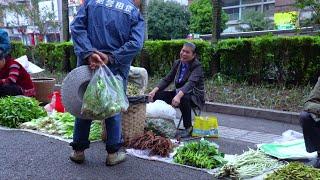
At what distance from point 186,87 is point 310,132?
2.13m

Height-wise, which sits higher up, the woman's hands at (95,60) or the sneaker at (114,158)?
the woman's hands at (95,60)

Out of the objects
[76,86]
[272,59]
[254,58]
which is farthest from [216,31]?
[76,86]

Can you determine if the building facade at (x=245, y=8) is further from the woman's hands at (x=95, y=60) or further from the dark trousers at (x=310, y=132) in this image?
the woman's hands at (x=95, y=60)

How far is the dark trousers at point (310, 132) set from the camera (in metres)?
4.56

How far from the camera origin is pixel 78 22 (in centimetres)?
450

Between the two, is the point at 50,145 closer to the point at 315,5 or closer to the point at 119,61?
the point at 119,61

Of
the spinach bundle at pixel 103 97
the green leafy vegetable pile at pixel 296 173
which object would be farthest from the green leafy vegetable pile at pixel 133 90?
the green leafy vegetable pile at pixel 296 173

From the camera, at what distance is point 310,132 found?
4.62 m

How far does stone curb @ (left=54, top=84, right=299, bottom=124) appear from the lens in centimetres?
776

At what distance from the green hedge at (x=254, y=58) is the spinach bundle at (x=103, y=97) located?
251 inches

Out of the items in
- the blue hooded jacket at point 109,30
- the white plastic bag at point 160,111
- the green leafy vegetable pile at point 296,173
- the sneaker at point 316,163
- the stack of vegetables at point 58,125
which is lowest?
the sneaker at point 316,163

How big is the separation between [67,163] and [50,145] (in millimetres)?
879

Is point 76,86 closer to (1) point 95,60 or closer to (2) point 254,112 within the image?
(1) point 95,60

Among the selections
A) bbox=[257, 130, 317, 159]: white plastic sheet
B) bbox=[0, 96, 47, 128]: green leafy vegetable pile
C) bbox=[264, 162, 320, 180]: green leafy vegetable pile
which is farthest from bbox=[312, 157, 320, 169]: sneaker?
bbox=[0, 96, 47, 128]: green leafy vegetable pile
